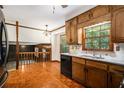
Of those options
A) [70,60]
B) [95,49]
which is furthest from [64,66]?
[95,49]

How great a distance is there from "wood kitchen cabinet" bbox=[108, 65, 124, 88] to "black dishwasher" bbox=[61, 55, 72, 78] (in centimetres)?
167

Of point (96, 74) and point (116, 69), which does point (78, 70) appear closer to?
point (96, 74)

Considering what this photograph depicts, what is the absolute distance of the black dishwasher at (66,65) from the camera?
3.75 m

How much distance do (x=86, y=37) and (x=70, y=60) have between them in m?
1.02

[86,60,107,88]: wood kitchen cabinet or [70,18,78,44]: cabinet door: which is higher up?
[70,18,78,44]: cabinet door

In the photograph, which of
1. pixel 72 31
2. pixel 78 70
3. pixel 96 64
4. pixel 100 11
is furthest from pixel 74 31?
pixel 96 64

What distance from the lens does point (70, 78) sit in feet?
12.2

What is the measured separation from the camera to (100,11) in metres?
2.85

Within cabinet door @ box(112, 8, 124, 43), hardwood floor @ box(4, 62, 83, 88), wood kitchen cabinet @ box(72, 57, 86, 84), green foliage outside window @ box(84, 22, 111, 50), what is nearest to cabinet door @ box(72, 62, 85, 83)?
wood kitchen cabinet @ box(72, 57, 86, 84)

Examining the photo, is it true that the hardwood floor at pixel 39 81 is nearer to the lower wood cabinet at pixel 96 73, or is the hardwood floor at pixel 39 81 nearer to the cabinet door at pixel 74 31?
the lower wood cabinet at pixel 96 73

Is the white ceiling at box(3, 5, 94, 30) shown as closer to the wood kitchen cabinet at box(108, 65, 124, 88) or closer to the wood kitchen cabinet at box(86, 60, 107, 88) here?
the wood kitchen cabinet at box(86, 60, 107, 88)

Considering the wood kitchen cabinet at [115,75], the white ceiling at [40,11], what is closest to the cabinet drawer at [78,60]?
the wood kitchen cabinet at [115,75]

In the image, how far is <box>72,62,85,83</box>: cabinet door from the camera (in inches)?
122

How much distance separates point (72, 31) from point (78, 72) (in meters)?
1.64
